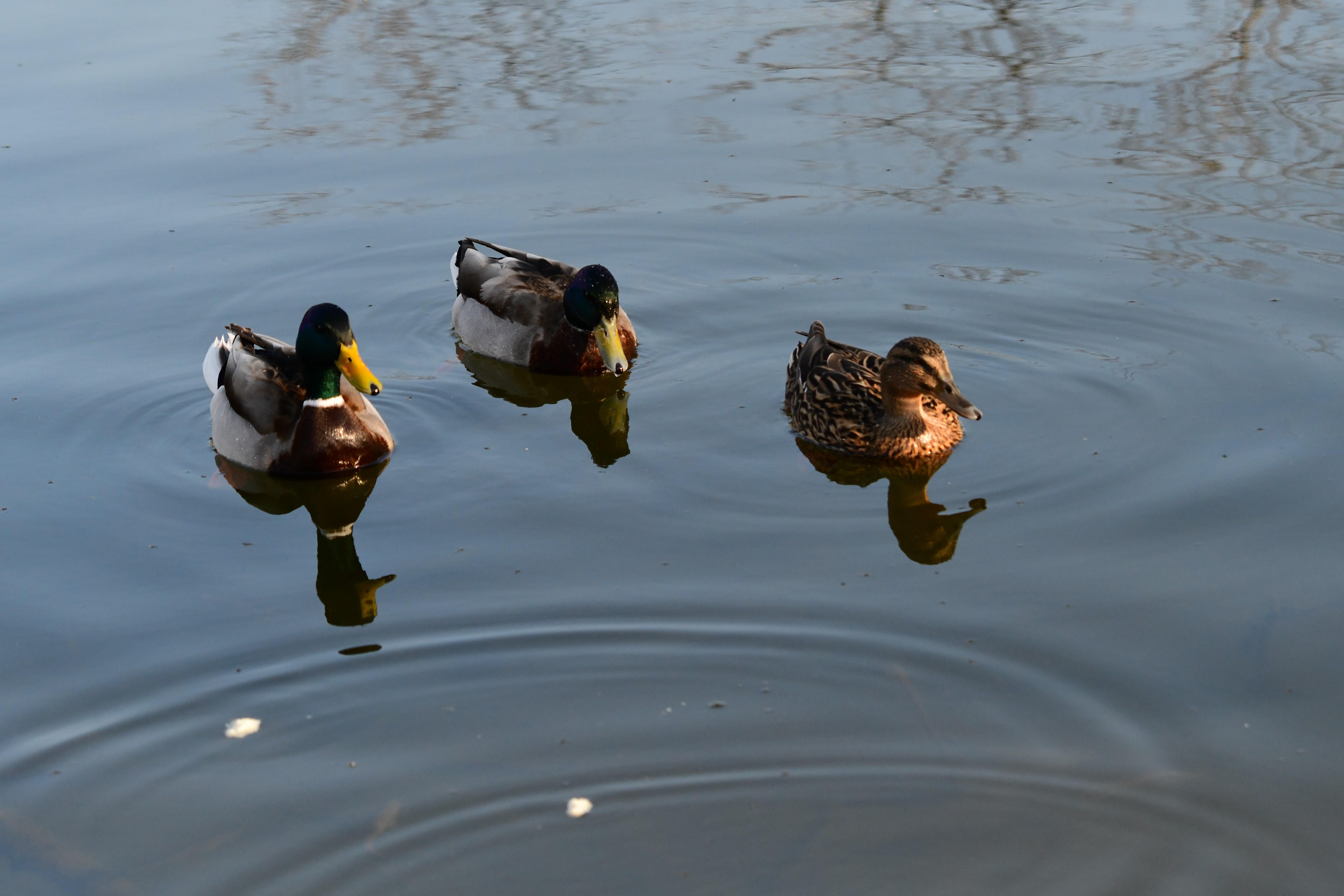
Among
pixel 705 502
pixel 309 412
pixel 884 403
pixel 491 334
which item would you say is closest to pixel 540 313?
pixel 491 334

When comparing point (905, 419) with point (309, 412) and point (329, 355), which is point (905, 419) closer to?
point (329, 355)

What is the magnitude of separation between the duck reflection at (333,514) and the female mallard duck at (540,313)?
1.84 m

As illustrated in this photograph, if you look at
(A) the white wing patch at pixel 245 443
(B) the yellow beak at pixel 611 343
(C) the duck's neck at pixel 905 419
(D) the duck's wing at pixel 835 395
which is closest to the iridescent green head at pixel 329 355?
(A) the white wing patch at pixel 245 443

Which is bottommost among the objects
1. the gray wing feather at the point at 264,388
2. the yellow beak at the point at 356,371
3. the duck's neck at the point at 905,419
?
Answer: the duck's neck at the point at 905,419

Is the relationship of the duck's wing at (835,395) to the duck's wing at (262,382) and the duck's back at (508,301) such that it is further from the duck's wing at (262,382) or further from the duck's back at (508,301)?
the duck's wing at (262,382)

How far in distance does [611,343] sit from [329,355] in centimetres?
Result: 187

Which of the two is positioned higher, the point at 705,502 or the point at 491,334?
the point at 705,502

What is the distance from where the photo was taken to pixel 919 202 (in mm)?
10414

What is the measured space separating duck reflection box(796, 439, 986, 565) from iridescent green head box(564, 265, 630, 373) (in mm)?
1587

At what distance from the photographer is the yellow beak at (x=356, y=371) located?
24.3ft

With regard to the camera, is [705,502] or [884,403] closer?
[705,502]

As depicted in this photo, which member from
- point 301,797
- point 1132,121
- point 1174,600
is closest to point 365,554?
point 301,797

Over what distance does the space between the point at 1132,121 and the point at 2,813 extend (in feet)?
32.9

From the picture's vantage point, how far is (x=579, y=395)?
8.81 m
